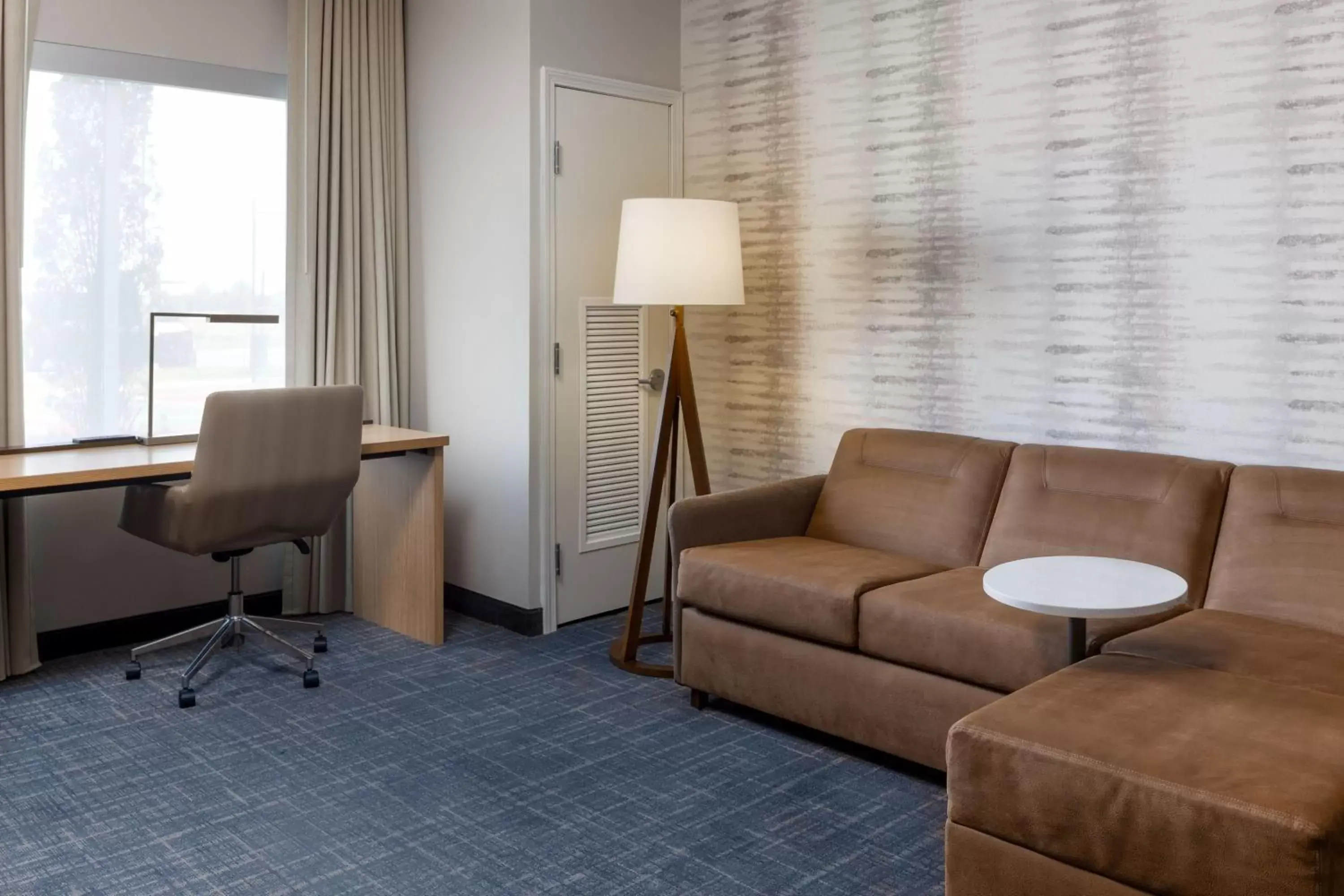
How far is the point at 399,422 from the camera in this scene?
4.47 meters

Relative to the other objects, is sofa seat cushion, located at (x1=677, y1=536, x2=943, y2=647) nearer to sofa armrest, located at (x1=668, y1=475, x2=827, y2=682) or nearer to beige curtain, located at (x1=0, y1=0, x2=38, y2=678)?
sofa armrest, located at (x1=668, y1=475, x2=827, y2=682)

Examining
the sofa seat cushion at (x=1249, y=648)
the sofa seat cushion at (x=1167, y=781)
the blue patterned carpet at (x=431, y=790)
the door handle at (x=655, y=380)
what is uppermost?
the door handle at (x=655, y=380)

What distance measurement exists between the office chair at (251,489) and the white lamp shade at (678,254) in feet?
3.11

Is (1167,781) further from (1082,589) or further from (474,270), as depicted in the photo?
(474,270)

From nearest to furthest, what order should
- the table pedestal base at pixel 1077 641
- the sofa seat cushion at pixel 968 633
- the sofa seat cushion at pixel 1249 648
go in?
the sofa seat cushion at pixel 1249 648 < the table pedestal base at pixel 1077 641 < the sofa seat cushion at pixel 968 633

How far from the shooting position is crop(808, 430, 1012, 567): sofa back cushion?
3342mm

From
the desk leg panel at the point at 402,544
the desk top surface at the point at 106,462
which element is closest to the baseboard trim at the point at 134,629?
the desk leg panel at the point at 402,544

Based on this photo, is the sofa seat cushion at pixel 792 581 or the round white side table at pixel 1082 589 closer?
the round white side table at pixel 1082 589

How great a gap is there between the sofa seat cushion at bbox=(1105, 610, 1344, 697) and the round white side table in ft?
0.37

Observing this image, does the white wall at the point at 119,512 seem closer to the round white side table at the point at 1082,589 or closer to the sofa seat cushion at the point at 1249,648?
the round white side table at the point at 1082,589

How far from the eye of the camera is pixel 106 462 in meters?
3.32

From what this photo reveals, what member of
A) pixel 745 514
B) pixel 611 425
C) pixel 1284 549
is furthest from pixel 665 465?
pixel 1284 549

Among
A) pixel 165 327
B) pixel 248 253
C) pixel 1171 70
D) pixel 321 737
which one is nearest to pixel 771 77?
pixel 1171 70

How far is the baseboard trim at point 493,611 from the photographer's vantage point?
13.3ft
